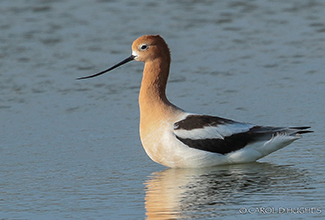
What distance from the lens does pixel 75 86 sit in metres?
11.6

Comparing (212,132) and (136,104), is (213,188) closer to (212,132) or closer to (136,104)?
(212,132)

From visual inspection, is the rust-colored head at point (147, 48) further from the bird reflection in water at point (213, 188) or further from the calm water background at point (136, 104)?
the bird reflection in water at point (213, 188)

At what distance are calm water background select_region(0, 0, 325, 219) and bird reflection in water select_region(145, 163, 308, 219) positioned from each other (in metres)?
0.02

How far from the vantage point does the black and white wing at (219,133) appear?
7.90 meters

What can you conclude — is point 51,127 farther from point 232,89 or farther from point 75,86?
point 232,89

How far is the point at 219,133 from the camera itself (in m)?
8.01

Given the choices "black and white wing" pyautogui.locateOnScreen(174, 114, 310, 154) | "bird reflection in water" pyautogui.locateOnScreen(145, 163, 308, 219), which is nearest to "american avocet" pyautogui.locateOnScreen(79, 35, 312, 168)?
"black and white wing" pyautogui.locateOnScreen(174, 114, 310, 154)

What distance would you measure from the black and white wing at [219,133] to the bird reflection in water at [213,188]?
0.88ft

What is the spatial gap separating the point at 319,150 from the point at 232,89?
10.1 feet

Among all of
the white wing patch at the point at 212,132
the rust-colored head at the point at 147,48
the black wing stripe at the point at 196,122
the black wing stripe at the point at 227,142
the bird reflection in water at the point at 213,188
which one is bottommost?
the bird reflection in water at the point at 213,188

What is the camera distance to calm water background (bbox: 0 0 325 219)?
21.5 ft

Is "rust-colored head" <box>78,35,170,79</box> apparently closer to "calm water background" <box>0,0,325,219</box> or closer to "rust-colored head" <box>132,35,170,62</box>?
"rust-colored head" <box>132,35,170,62</box>

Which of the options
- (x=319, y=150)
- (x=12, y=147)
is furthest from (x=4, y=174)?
(x=319, y=150)

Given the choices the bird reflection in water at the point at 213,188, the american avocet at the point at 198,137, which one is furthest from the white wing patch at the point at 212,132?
the bird reflection in water at the point at 213,188
